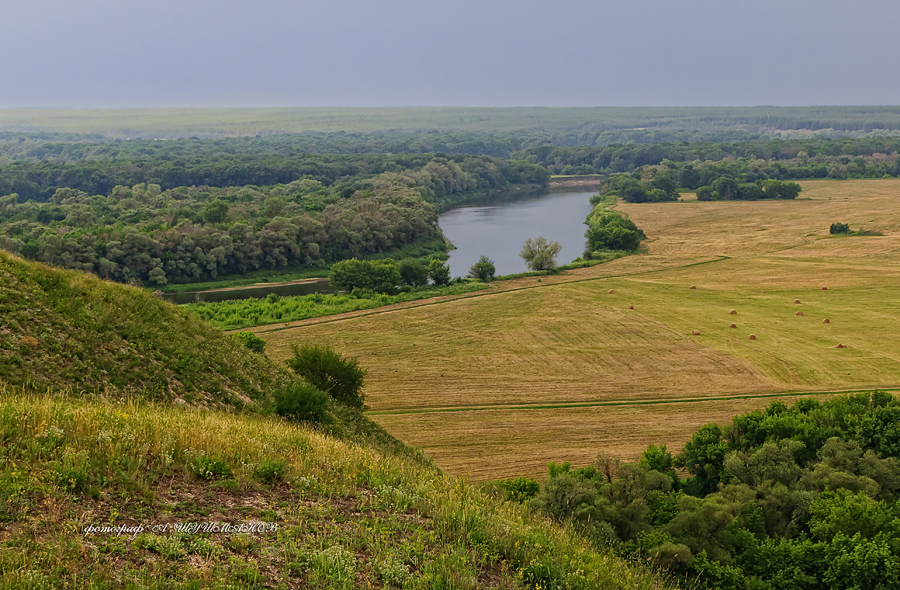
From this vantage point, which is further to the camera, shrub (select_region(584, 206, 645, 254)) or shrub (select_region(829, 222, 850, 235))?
shrub (select_region(829, 222, 850, 235))

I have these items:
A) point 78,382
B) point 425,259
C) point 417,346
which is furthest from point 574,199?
point 78,382

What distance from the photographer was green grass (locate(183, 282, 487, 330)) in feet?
168

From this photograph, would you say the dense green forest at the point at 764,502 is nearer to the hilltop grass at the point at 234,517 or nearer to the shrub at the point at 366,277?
the hilltop grass at the point at 234,517

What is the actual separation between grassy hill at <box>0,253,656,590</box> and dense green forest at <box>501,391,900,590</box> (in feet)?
15.5

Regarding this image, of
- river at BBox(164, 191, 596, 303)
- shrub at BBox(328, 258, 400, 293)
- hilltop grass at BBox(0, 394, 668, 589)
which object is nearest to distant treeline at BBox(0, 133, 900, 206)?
river at BBox(164, 191, 596, 303)

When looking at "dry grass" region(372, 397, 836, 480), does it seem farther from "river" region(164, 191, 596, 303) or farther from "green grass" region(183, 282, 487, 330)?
"river" region(164, 191, 596, 303)

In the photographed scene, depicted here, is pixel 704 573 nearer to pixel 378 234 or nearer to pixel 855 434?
pixel 855 434

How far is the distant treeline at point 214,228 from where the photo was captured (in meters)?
66.4

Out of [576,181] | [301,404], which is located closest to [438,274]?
[301,404]

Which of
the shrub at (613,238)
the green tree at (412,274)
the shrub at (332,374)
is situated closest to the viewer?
the shrub at (332,374)

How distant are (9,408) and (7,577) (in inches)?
147

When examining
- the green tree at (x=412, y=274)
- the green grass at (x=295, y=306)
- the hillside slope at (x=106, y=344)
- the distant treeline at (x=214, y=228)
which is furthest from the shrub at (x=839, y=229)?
the hillside slope at (x=106, y=344)

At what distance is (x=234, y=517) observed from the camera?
833cm

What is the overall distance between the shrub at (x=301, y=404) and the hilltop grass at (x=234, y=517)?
6452 mm
